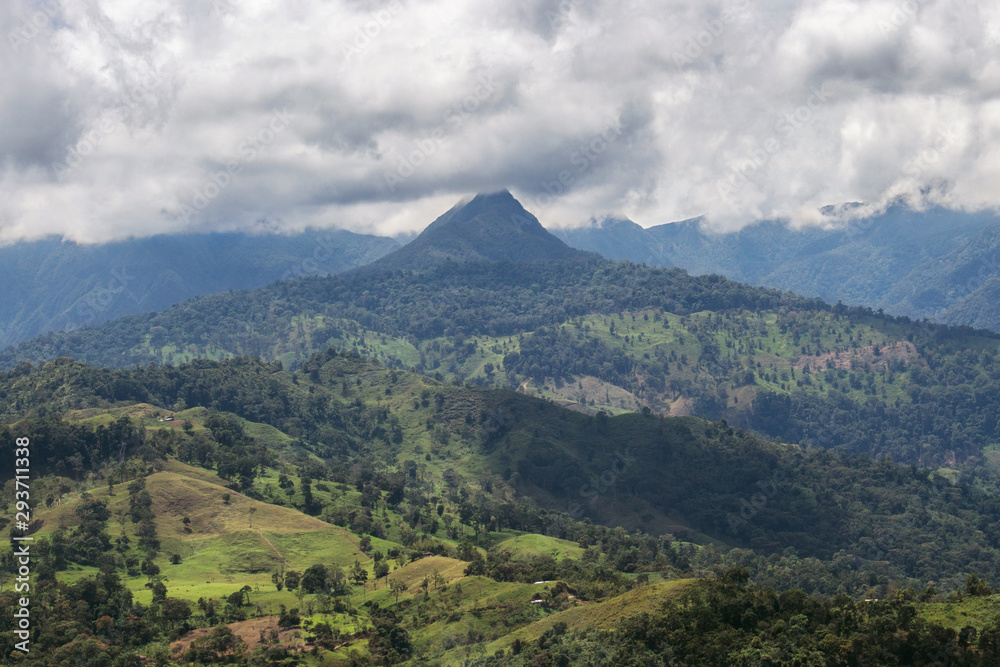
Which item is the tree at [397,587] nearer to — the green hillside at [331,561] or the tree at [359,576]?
the green hillside at [331,561]

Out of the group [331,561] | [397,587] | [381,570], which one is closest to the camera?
[397,587]

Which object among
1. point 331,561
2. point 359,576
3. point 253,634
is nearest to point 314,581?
point 359,576

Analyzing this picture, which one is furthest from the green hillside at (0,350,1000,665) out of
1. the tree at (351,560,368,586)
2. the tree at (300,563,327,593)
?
the tree at (300,563,327,593)

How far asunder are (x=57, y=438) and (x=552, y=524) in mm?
89163

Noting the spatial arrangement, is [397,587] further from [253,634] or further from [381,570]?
[253,634]

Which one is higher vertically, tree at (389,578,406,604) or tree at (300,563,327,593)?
tree at (300,563,327,593)

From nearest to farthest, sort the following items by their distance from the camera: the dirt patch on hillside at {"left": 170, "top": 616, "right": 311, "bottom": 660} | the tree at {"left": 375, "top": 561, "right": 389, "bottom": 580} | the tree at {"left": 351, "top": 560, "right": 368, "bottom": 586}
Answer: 1. the dirt patch on hillside at {"left": 170, "top": 616, "right": 311, "bottom": 660}
2. the tree at {"left": 351, "top": 560, "right": 368, "bottom": 586}
3. the tree at {"left": 375, "top": 561, "right": 389, "bottom": 580}

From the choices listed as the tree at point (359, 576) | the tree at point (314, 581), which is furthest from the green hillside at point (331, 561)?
the tree at point (314, 581)

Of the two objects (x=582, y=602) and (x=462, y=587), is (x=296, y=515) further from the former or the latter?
(x=582, y=602)

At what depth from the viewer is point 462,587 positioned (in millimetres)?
104438

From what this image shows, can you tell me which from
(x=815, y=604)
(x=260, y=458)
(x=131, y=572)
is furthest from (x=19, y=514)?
(x=815, y=604)

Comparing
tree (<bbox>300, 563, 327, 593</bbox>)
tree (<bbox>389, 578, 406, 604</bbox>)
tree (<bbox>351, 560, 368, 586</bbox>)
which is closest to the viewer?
tree (<bbox>389, 578, 406, 604</bbox>)

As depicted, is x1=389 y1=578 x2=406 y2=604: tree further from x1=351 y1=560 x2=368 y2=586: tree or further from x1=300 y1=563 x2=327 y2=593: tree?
x1=300 y1=563 x2=327 y2=593: tree

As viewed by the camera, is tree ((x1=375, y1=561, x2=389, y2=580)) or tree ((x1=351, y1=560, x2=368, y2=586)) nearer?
tree ((x1=351, y1=560, x2=368, y2=586))
